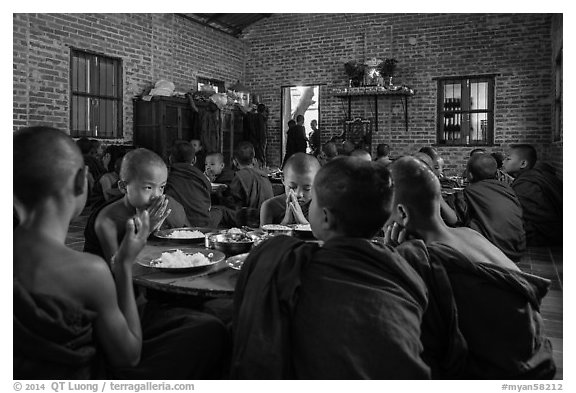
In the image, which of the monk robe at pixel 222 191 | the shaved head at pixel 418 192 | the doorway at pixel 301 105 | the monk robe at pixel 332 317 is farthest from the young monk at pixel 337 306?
the doorway at pixel 301 105

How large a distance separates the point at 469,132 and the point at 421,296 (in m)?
9.47

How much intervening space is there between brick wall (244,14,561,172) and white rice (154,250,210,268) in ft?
29.4

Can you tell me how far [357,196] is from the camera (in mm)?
1598

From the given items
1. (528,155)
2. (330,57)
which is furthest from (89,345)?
(330,57)

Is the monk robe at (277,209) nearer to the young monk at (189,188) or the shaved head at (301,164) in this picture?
the shaved head at (301,164)

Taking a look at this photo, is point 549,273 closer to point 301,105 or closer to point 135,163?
point 135,163

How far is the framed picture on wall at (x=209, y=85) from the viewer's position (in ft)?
34.6

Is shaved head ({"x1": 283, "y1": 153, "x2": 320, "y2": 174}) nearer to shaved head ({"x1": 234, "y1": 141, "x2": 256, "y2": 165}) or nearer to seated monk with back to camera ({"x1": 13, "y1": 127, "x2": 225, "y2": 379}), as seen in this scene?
seated monk with back to camera ({"x1": 13, "y1": 127, "x2": 225, "y2": 379})

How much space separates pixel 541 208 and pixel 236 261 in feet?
15.7

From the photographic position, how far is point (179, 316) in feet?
5.98

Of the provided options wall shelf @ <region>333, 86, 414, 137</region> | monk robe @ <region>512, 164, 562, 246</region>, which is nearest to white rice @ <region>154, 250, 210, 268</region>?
monk robe @ <region>512, 164, 562, 246</region>

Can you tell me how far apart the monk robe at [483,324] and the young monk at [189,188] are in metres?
2.86
